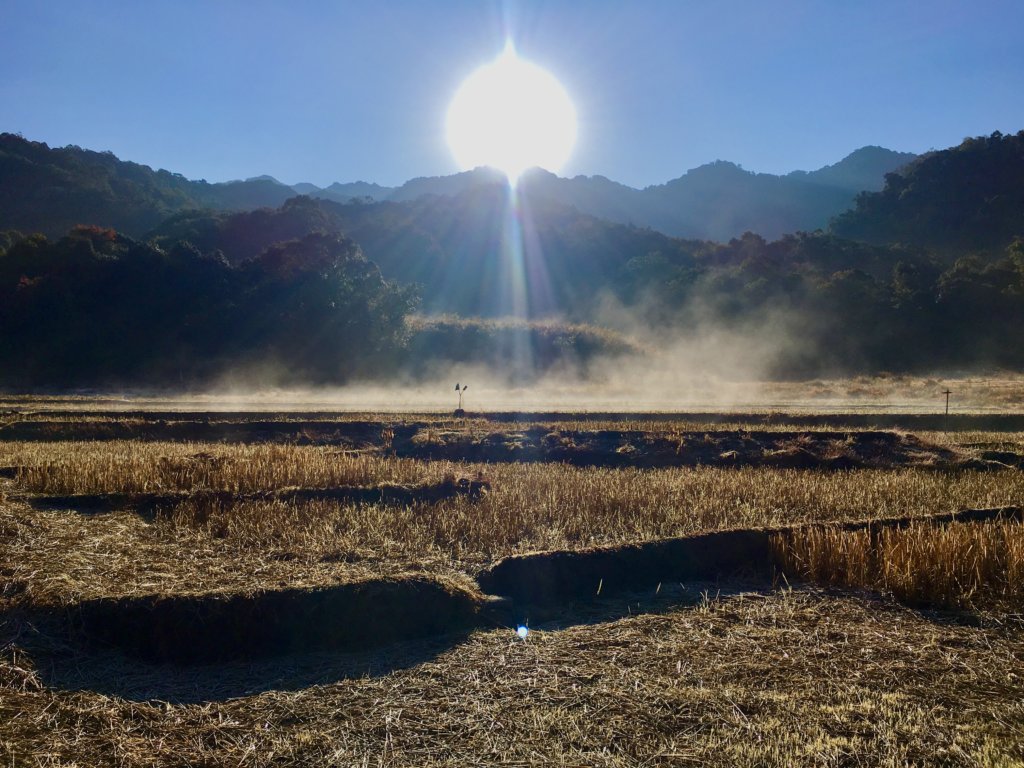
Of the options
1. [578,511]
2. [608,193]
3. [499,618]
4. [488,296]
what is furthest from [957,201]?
[499,618]

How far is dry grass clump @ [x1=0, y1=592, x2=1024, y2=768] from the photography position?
348cm

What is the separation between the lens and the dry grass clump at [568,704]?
11.4 feet

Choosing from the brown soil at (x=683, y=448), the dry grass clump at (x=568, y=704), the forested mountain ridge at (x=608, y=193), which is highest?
the forested mountain ridge at (x=608, y=193)

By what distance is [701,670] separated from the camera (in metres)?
4.38

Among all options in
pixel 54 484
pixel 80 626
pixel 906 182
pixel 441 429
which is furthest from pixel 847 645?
pixel 906 182

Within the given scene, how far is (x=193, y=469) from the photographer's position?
1003 cm

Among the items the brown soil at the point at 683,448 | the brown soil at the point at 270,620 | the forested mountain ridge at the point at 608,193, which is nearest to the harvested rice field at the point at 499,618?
the brown soil at the point at 270,620

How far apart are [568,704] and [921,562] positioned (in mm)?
3762

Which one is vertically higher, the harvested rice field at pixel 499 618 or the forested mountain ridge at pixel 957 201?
the forested mountain ridge at pixel 957 201

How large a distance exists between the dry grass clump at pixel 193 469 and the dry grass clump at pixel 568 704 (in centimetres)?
496

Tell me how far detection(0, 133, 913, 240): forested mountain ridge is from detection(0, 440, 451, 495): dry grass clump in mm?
53143

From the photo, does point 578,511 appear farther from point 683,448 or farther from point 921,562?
point 683,448

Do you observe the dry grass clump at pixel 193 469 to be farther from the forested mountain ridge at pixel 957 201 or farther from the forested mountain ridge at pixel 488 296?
the forested mountain ridge at pixel 957 201

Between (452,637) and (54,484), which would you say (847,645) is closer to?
(452,637)
